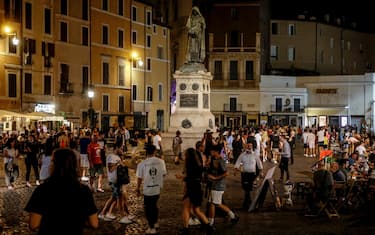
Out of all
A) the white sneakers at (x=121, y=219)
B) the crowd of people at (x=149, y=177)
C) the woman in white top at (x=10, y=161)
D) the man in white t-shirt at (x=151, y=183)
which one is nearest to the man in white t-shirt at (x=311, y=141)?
the crowd of people at (x=149, y=177)

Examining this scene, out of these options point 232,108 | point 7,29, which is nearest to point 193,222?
point 7,29

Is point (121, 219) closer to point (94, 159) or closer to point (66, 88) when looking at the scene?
point (94, 159)

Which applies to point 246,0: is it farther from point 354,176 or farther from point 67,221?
point 67,221

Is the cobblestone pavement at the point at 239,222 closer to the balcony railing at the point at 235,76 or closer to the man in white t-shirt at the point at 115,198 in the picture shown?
the man in white t-shirt at the point at 115,198

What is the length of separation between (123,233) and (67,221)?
6.24 meters

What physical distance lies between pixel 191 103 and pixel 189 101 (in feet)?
0.47

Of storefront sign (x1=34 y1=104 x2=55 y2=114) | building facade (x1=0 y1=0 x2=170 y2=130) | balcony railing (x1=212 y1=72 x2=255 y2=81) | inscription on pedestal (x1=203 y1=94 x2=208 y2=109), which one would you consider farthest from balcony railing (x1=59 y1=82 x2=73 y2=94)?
balcony railing (x1=212 y1=72 x2=255 y2=81)

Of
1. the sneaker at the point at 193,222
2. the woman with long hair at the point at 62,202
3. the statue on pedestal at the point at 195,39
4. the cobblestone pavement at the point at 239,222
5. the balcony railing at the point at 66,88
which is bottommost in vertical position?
the cobblestone pavement at the point at 239,222

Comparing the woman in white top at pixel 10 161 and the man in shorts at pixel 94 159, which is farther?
the woman in white top at pixel 10 161

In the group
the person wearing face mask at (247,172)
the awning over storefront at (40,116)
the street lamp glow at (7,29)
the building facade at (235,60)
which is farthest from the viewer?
the building facade at (235,60)

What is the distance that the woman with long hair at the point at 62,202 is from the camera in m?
5.34

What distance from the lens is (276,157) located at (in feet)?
94.8

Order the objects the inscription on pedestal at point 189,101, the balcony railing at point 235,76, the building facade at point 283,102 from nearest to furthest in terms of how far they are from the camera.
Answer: the inscription on pedestal at point 189,101 → the building facade at point 283,102 → the balcony railing at point 235,76

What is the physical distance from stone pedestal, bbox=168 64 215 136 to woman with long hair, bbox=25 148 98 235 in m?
24.4
